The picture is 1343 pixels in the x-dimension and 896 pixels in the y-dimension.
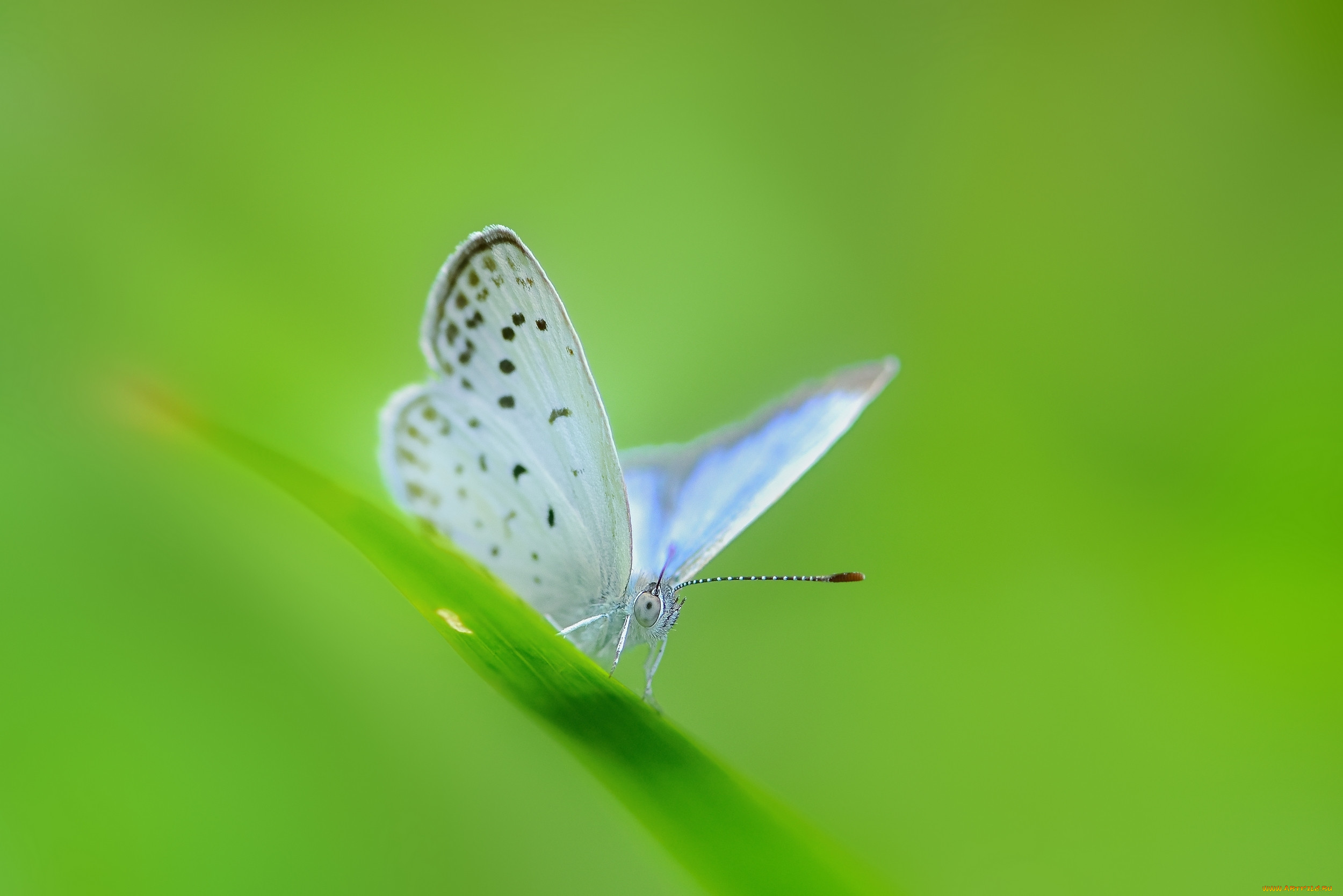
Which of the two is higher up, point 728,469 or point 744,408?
point 744,408

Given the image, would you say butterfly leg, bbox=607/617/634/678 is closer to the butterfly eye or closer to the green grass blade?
the butterfly eye

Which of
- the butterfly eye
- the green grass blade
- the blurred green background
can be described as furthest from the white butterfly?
the green grass blade

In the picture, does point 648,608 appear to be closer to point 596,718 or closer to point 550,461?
point 550,461

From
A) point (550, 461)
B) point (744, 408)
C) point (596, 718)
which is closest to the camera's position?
point (596, 718)

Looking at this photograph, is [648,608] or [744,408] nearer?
[648,608]

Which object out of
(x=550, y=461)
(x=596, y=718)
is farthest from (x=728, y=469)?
(x=596, y=718)

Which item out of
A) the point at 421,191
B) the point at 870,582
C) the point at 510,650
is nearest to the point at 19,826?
the point at 510,650


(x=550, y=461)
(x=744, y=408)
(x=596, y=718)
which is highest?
(x=744, y=408)
